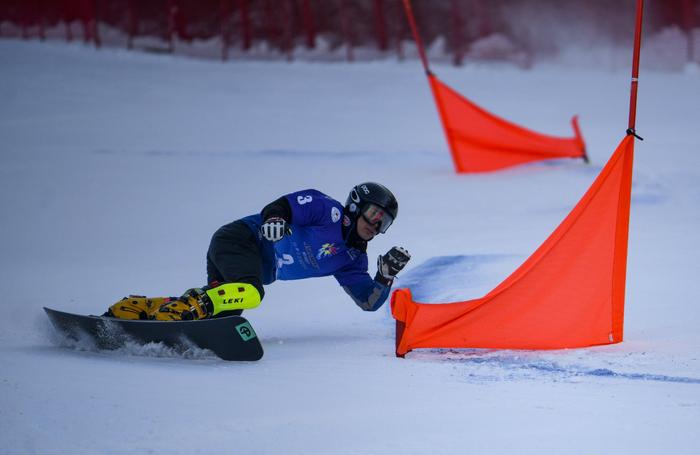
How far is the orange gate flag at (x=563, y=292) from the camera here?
4031 mm

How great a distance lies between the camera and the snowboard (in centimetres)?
398

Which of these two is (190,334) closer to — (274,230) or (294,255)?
(274,230)

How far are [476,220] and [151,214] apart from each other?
272 centimetres

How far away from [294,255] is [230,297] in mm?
439

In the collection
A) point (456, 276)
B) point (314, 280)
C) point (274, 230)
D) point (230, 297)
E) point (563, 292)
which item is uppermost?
point (274, 230)

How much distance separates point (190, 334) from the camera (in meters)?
4.02

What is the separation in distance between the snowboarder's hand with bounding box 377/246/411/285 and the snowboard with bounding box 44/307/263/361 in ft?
2.33

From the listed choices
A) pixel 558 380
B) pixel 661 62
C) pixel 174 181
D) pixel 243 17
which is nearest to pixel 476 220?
pixel 174 181

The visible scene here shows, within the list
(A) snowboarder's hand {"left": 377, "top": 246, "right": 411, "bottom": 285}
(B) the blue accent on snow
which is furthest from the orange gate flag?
(B) the blue accent on snow

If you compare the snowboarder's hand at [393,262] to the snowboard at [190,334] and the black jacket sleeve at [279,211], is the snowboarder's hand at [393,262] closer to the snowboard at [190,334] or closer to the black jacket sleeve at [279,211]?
the black jacket sleeve at [279,211]

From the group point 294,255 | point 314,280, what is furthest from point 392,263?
point 314,280

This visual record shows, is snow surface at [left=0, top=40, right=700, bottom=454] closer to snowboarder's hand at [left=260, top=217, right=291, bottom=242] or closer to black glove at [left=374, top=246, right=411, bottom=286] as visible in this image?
black glove at [left=374, top=246, right=411, bottom=286]

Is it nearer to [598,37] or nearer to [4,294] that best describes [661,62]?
[598,37]

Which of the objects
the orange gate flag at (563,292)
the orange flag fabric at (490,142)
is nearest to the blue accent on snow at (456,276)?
the orange gate flag at (563,292)
